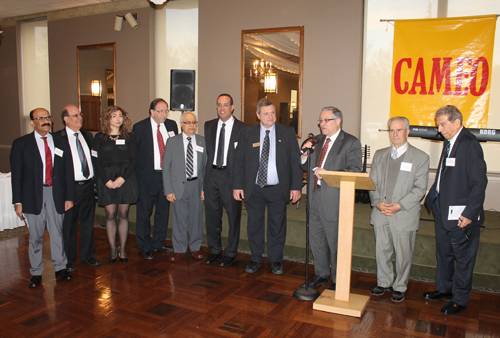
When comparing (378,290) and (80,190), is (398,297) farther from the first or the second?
(80,190)

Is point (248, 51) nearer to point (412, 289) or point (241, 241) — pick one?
point (241, 241)

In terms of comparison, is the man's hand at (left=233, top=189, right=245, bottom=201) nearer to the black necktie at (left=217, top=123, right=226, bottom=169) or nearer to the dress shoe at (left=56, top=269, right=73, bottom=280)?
the black necktie at (left=217, top=123, right=226, bottom=169)

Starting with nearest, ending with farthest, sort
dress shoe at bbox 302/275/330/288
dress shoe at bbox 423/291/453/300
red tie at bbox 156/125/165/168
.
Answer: dress shoe at bbox 423/291/453/300 → dress shoe at bbox 302/275/330/288 → red tie at bbox 156/125/165/168

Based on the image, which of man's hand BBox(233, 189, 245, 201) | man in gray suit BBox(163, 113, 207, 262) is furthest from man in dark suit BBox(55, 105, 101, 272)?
man's hand BBox(233, 189, 245, 201)

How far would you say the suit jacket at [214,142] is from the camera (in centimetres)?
413

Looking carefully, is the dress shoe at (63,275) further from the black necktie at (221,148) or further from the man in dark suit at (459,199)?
the man in dark suit at (459,199)

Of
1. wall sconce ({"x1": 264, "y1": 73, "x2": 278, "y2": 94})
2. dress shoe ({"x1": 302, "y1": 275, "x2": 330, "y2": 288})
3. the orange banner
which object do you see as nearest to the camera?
dress shoe ({"x1": 302, "y1": 275, "x2": 330, "y2": 288})

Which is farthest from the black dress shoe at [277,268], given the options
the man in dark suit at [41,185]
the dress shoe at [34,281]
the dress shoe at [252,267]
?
the dress shoe at [34,281]

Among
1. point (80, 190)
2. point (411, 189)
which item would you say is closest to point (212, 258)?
point (80, 190)

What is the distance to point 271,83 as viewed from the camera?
5.84 m

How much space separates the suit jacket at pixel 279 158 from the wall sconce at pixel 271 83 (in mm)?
2064

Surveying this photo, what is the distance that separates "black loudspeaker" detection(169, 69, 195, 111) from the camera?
5.61 metres

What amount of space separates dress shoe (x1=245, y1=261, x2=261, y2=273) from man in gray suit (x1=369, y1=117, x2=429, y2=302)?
1197 millimetres

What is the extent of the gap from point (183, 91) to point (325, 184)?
2998mm
